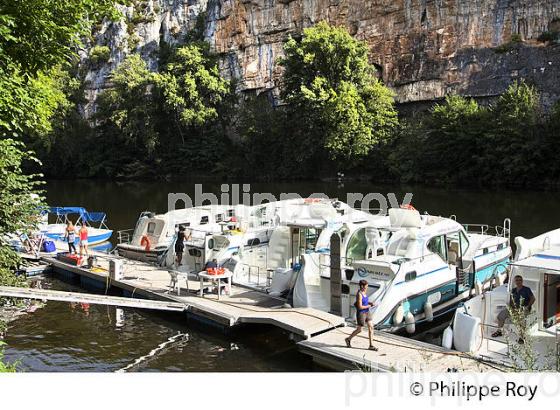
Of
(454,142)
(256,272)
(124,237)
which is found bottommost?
(256,272)

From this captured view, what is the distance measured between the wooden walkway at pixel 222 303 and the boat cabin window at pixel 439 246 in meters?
3.97

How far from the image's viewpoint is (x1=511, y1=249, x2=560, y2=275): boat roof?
37.8 feet

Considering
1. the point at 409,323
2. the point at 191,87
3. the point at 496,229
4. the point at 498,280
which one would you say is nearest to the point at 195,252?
the point at 409,323

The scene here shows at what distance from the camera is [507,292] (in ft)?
42.9

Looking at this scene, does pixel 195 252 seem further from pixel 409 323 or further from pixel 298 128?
pixel 298 128

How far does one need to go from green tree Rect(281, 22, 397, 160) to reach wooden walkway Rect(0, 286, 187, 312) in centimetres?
4177

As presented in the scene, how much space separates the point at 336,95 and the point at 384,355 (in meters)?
46.2

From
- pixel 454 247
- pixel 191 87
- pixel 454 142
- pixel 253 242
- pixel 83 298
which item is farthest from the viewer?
pixel 191 87

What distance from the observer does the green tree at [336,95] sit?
182 feet

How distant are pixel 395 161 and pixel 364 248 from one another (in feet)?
131

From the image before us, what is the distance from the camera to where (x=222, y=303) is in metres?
15.5

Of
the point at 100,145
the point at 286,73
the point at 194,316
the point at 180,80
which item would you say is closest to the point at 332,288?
the point at 194,316

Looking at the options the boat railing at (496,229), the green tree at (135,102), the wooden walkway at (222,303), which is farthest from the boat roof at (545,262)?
the green tree at (135,102)

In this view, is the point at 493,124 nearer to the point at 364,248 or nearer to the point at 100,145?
the point at 364,248
